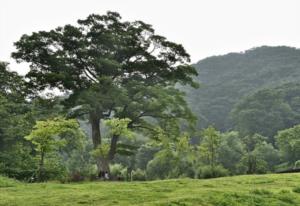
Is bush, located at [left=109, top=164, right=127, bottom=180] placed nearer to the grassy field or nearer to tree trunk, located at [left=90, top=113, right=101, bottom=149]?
tree trunk, located at [left=90, top=113, right=101, bottom=149]

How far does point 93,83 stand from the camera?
3106cm

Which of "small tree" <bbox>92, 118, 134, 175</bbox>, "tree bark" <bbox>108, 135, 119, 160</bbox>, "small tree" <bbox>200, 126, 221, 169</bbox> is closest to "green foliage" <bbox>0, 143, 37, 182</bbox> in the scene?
"small tree" <bbox>92, 118, 134, 175</bbox>

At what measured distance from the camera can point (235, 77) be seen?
12938cm

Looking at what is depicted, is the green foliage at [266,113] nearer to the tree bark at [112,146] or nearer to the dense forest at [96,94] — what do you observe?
the dense forest at [96,94]

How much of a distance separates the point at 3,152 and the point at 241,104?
65.0 metres

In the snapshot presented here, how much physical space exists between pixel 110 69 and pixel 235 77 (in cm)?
10176

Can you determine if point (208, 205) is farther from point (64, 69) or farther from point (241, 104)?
point (241, 104)

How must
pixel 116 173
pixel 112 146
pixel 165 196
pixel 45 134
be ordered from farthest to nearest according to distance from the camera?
pixel 116 173 → pixel 112 146 → pixel 45 134 → pixel 165 196

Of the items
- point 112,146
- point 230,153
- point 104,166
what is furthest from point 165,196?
point 230,153

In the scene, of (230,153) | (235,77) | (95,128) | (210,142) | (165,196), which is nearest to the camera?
(165,196)

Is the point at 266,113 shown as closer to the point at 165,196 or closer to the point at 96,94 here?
the point at 96,94

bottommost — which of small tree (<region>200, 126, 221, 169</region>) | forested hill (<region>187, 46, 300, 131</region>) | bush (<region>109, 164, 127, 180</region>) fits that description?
bush (<region>109, 164, 127, 180</region>)

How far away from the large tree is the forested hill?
2643 inches

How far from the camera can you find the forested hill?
362 ft
